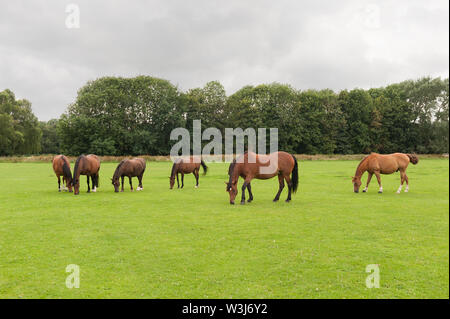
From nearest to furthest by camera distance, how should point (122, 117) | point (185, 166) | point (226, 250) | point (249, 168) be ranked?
point (226, 250) < point (249, 168) < point (185, 166) < point (122, 117)

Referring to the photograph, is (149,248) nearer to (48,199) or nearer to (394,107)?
(48,199)

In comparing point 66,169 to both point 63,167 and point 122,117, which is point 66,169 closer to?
point 63,167

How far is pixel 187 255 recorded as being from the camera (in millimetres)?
6816

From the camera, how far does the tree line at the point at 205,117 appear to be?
2500 inches

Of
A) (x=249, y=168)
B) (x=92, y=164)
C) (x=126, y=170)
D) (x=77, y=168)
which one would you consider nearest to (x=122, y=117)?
(x=126, y=170)

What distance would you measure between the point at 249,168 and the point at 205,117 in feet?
196

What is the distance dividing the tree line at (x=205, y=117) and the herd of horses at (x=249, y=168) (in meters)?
45.6

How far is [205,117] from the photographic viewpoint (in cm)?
7219

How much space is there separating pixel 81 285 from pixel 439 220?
9.76 m

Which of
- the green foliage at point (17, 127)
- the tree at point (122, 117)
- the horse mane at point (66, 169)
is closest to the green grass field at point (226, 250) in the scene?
the horse mane at point (66, 169)

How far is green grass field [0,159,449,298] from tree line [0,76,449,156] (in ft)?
175

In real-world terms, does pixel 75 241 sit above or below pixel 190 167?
below

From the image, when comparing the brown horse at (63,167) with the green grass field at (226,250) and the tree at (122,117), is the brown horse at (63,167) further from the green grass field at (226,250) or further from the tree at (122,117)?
the tree at (122,117)
